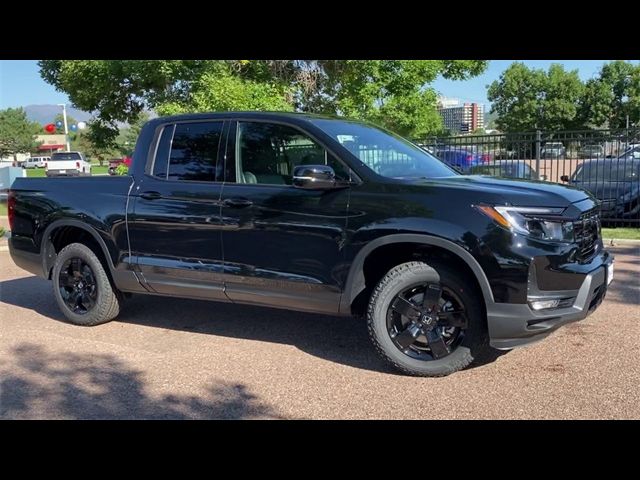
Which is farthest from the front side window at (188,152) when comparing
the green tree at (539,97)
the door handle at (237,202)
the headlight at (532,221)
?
the green tree at (539,97)

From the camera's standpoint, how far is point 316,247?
4.53 m

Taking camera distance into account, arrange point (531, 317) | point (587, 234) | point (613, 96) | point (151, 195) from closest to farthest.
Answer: point (531, 317) < point (587, 234) < point (151, 195) < point (613, 96)

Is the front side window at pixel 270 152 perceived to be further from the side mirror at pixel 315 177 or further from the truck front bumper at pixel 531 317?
the truck front bumper at pixel 531 317

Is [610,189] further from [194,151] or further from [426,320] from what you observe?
[194,151]

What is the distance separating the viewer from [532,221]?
3.96 m

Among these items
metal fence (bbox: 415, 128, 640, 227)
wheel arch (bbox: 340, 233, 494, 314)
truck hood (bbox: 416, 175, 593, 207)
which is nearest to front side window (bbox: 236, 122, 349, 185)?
wheel arch (bbox: 340, 233, 494, 314)

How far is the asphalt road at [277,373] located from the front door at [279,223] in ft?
1.84

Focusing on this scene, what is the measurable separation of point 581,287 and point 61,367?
3.91m

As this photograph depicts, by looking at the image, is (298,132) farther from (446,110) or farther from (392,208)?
(446,110)

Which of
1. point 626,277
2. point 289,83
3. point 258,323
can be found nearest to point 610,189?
point 626,277

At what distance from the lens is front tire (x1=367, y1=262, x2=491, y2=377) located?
4191 millimetres

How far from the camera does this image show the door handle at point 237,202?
15.7 ft

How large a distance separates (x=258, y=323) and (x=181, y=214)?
1.39 m

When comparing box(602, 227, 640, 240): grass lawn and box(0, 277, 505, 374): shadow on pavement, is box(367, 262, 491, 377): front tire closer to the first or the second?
box(0, 277, 505, 374): shadow on pavement
